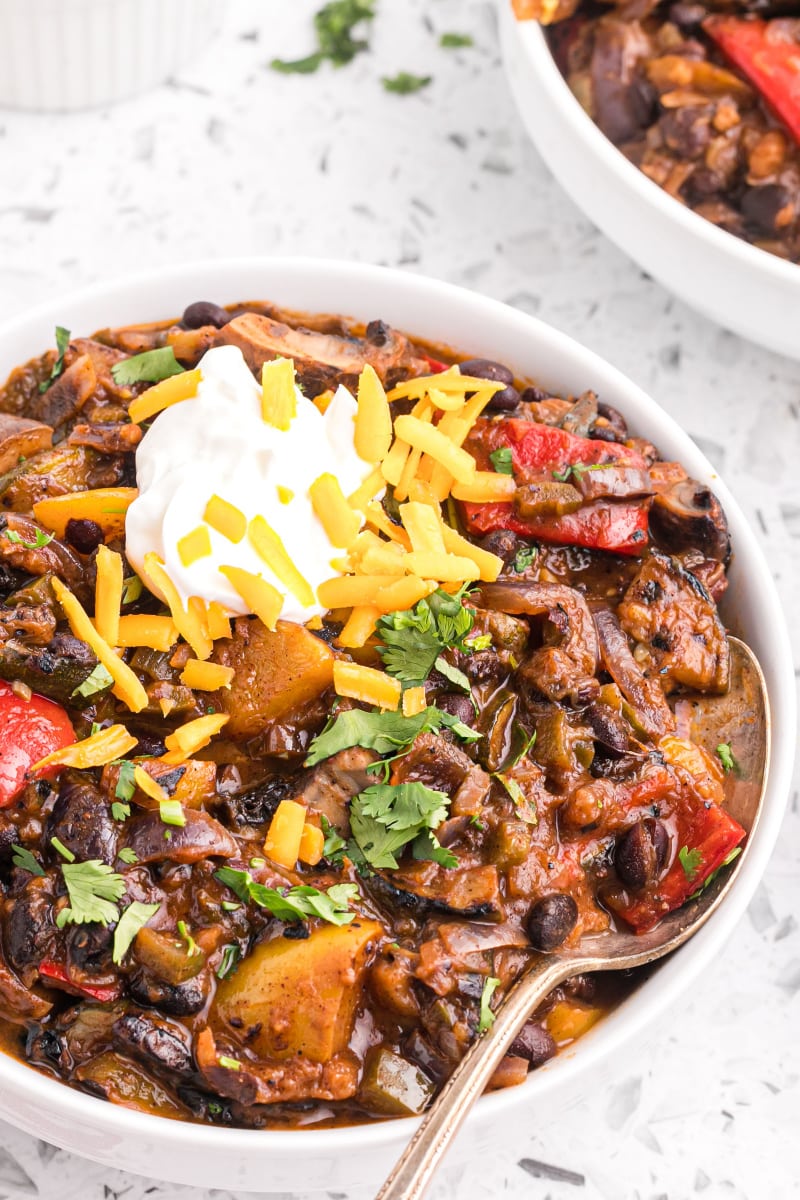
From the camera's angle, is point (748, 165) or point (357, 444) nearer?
point (357, 444)

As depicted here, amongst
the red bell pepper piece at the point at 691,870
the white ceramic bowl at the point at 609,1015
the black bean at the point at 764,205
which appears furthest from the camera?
the black bean at the point at 764,205

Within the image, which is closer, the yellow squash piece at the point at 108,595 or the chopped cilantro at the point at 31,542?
the yellow squash piece at the point at 108,595

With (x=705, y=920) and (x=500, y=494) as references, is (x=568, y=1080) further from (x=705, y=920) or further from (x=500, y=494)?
(x=500, y=494)

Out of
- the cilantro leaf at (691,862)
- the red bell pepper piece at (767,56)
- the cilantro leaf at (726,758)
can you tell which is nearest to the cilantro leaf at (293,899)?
the cilantro leaf at (691,862)

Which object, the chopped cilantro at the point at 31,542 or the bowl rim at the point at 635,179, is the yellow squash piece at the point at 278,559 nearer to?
the chopped cilantro at the point at 31,542

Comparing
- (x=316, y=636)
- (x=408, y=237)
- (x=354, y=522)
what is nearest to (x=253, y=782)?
(x=316, y=636)

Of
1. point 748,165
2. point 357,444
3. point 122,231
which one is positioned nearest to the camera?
point 357,444
